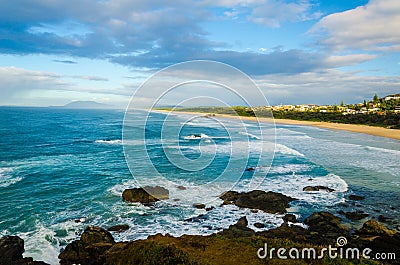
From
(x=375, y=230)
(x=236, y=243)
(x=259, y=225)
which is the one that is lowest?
(x=259, y=225)

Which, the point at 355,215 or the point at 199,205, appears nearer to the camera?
the point at 355,215

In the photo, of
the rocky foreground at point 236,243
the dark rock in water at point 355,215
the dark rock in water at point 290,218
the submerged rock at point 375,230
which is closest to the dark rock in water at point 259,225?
the rocky foreground at point 236,243

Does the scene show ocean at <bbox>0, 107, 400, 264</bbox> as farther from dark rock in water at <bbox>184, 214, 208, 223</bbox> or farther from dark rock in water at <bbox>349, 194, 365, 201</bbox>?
dark rock in water at <bbox>349, 194, 365, 201</bbox>

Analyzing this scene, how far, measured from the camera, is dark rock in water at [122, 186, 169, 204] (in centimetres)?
1692

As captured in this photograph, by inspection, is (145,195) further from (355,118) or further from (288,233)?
(355,118)

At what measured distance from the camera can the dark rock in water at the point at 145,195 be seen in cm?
1692

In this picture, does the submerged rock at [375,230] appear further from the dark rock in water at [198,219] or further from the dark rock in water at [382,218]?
the dark rock in water at [198,219]

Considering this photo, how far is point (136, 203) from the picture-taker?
54.4 ft

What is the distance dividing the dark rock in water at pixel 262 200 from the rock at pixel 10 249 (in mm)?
10543

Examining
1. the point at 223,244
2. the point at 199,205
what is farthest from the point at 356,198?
the point at 223,244

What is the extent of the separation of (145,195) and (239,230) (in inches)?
283

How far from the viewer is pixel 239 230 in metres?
12.2

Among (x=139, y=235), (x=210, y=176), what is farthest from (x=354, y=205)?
(x=139, y=235)

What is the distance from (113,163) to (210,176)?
35.3 feet
